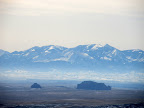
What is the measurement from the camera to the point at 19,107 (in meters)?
177

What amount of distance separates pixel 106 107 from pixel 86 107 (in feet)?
30.3

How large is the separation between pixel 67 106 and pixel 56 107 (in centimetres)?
778

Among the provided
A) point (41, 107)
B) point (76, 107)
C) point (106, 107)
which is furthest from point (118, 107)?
point (41, 107)

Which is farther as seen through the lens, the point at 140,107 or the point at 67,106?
the point at 67,106

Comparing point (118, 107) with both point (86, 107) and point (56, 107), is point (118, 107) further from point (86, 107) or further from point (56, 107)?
point (56, 107)

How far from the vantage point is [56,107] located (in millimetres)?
179375

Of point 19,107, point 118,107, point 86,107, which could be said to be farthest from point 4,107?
point 118,107

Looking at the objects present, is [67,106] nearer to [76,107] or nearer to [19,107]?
[76,107]

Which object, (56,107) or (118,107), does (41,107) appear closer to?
(56,107)

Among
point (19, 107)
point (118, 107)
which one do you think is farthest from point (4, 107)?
point (118, 107)

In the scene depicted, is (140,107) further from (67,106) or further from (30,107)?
(30,107)

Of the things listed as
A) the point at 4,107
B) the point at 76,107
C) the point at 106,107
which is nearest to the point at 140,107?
the point at 106,107

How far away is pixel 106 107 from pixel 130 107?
11.5 meters

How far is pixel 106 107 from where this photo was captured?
7092 inches
